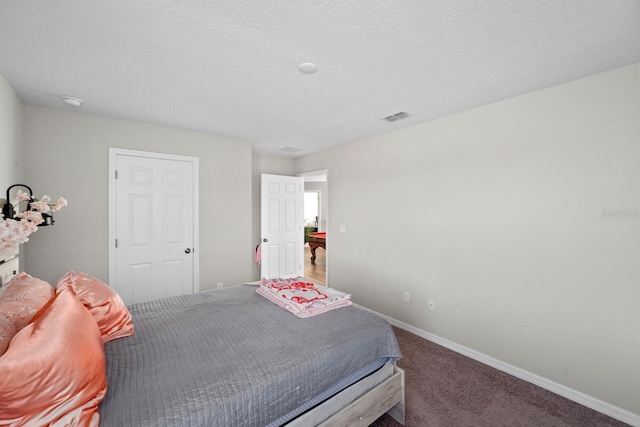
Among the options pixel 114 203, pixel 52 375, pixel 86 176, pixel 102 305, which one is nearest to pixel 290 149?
pixel 114 203

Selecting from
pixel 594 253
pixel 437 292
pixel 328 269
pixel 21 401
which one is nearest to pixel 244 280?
pixel 328 269

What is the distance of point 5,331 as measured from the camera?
104 cm

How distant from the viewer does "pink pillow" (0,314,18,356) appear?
0.98m

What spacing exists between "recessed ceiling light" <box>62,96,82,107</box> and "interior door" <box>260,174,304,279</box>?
7.77ft

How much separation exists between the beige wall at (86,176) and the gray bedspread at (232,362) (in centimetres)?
138

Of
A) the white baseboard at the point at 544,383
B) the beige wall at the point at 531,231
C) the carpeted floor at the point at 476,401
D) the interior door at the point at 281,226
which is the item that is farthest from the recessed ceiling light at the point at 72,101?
the white baseboard at the point at 544,383

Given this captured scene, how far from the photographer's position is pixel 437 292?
2.98 meters

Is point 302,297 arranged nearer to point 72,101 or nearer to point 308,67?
point 308,67

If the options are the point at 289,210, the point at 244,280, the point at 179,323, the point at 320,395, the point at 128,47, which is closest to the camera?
the point at 320,395

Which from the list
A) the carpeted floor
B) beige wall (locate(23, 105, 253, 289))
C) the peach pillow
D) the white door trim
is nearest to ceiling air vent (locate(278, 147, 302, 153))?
beige wall (locate(23, 105, 253, 289))

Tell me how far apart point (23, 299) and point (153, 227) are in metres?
2.05

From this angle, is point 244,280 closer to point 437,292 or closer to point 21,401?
point 437,292

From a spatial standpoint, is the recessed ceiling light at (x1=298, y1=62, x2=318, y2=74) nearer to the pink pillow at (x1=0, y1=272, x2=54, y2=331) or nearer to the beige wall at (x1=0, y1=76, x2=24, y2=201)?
the pink pillow at (x1=0, y1=272, x2=54, y2=331)

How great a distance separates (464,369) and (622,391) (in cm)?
101
